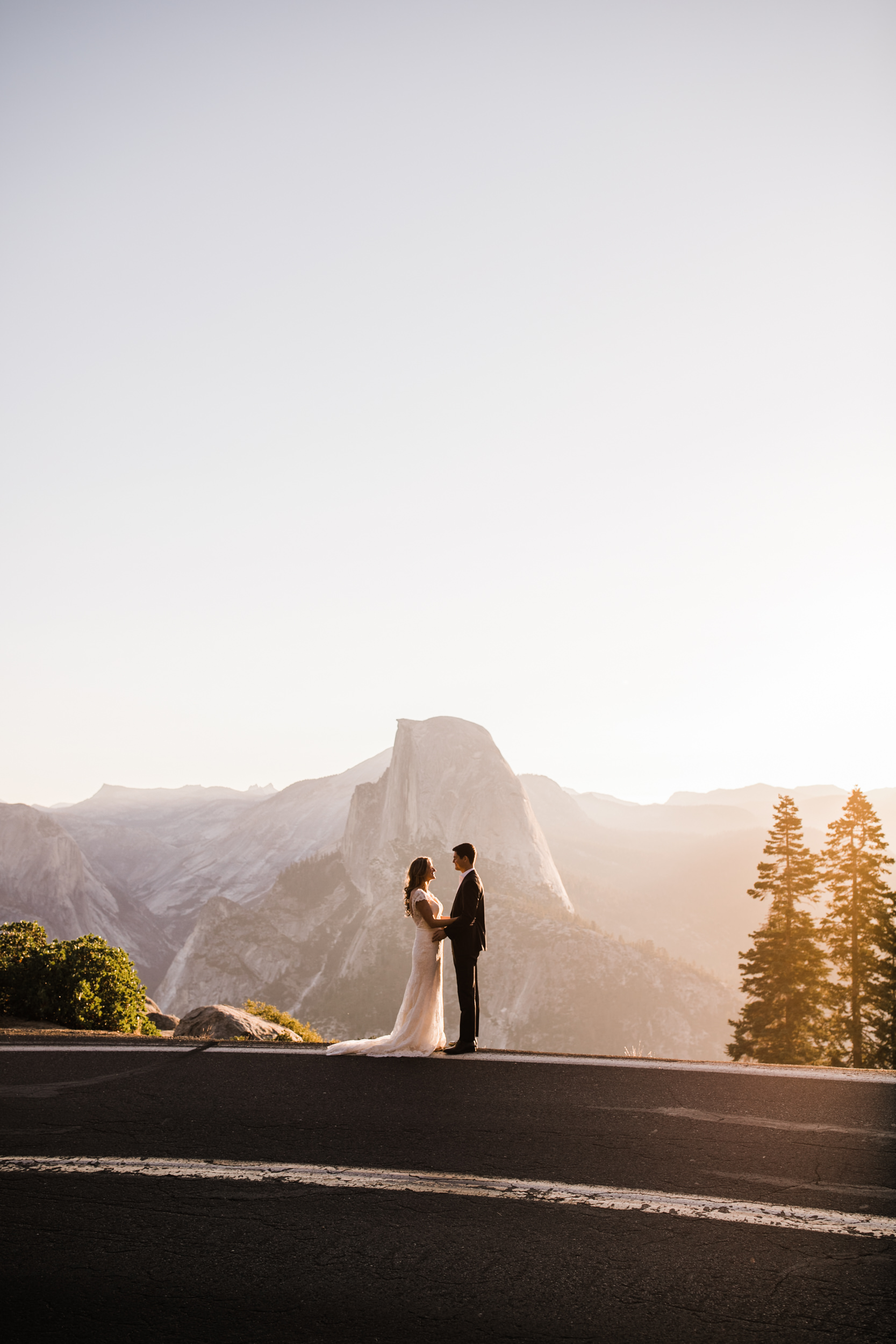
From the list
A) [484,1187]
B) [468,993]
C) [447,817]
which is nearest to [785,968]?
[468,993]

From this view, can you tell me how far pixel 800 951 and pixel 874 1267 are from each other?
37159 millimetres

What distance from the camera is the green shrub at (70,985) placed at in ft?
45.8

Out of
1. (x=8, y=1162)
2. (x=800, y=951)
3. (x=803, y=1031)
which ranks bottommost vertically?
(x=803, y=1031)

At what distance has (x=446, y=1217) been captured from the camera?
5176mm

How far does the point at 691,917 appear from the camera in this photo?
18200cm

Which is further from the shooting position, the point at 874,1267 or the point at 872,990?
the point at 872,990

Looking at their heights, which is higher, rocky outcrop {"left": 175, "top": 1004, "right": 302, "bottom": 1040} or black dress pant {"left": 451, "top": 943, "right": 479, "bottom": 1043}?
black dress pant {"left": 451, "top": 943, "right": 479, "bottom": 1043}

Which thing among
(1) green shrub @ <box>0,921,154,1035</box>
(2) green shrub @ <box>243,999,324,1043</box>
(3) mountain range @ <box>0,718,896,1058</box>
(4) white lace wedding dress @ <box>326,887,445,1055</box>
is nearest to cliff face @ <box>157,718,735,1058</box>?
(3) mountain range @ <box>0,718,896,1058</box>

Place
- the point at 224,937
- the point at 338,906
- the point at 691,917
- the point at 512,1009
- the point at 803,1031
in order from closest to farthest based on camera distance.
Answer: the point at 803,1031, the point at 512,1009, the point at 224,937, the point at 338,906, the point at 691,917

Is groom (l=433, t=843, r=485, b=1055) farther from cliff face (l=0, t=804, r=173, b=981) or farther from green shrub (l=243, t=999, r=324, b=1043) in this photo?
cliff face (l=0, t=804, r=173, b=981)

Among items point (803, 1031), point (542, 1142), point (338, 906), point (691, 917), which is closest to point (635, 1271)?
point (542, 1142)

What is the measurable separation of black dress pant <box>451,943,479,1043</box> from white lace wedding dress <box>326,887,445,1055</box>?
254 mm

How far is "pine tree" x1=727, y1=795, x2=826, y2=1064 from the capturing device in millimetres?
36531

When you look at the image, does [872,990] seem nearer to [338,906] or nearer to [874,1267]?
[874,1267]
